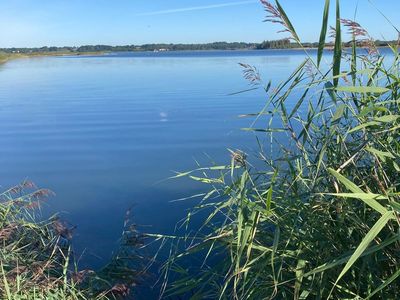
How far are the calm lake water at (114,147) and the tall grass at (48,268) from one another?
45 centimetres

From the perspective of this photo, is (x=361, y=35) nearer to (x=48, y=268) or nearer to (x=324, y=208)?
(x=324, y=208)

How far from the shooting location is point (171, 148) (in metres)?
7.10

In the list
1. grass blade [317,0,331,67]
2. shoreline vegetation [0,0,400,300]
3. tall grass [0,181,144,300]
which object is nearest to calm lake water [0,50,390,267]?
tall grass [0,181,144,300]

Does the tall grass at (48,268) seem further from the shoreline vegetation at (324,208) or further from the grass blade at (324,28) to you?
the grass blade at (324,28)

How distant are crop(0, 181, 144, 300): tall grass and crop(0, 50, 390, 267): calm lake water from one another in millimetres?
446

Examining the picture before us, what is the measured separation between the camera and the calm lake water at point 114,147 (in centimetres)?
463

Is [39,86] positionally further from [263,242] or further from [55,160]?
[263,242]

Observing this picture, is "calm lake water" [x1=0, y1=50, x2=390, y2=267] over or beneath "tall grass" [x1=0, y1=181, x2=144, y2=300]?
beneath

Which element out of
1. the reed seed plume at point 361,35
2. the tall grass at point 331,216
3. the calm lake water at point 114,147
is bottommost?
the calm lake water at point 114,147

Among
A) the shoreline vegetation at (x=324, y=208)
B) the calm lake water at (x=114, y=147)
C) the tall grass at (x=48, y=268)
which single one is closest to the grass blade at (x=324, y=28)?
the shoreline vegetation at (x=324, y=208)

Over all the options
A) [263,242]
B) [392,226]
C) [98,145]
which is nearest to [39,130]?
[98,145]

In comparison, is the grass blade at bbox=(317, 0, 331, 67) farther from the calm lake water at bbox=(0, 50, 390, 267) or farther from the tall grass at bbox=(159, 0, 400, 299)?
the calm lake water at bbox=(0, 50, 390, 267)

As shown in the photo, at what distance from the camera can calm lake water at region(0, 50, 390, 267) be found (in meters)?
4.63

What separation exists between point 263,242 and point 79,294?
1.12 meters
